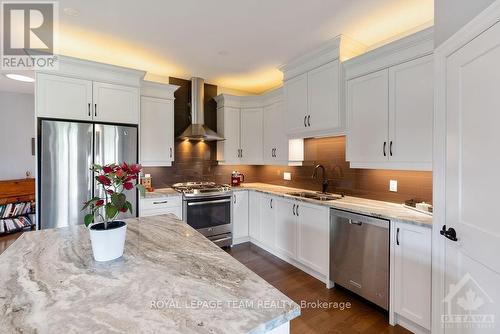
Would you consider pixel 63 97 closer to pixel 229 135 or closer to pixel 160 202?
pixel 160 202

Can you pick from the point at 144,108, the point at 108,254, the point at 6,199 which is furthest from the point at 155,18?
the point at 6,199

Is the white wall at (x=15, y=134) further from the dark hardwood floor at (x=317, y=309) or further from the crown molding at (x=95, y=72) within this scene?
the dark hardwood floor at (x=317, y=309)

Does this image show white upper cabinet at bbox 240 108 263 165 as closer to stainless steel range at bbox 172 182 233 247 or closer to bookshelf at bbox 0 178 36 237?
stainless steel range at bbox 172 182 233 247

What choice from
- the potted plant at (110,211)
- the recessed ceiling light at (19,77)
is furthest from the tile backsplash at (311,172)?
the potted plant at (110,211)

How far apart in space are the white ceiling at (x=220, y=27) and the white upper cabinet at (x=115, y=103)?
479 mm

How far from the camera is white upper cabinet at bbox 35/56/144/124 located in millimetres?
2514

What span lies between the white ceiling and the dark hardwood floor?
2666 millimetres

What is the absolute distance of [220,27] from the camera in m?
2.37

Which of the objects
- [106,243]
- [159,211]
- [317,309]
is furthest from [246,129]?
[106,243]

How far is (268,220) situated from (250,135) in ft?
4.85

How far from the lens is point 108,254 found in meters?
1.12

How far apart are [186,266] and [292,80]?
9.22 feet

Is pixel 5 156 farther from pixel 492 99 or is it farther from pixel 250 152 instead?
pixel 492 99

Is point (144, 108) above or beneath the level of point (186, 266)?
above
